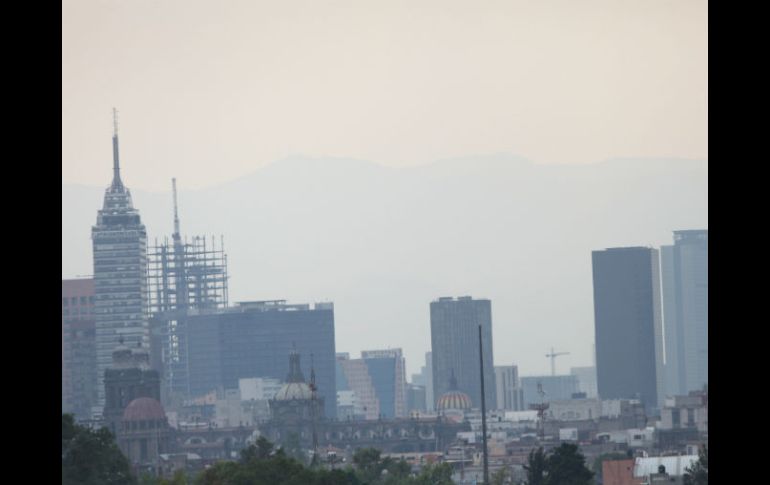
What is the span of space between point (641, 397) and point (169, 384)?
1960 centimetres

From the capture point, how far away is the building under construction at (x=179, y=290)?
76938 millimetres

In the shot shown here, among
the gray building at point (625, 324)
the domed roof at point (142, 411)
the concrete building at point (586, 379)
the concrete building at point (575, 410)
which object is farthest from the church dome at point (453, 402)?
the domed roof at point (142, 411)

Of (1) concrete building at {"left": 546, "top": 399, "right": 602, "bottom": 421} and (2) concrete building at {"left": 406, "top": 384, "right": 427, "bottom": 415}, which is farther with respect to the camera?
(2) concrete building at {"left": 406, "top": 384, "right": 427, "bottom": 415}

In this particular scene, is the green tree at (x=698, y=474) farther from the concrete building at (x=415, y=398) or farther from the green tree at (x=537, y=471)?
the concrete building at (x=415, y=398)

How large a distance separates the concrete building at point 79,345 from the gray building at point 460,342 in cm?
1373

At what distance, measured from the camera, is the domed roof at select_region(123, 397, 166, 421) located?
47781 mm

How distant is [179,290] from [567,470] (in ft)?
201

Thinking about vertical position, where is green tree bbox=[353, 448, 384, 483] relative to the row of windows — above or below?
below

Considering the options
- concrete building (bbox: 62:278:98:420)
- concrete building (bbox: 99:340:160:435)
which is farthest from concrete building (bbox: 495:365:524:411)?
concrete building (bbox: 99:340:160:435)

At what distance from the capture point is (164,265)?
3031 inches

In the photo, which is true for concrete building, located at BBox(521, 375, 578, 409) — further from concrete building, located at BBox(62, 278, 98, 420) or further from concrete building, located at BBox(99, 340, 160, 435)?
concrete building, located at BBox(99, 340, 160, 435)

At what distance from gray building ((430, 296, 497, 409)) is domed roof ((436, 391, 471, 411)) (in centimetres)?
644
